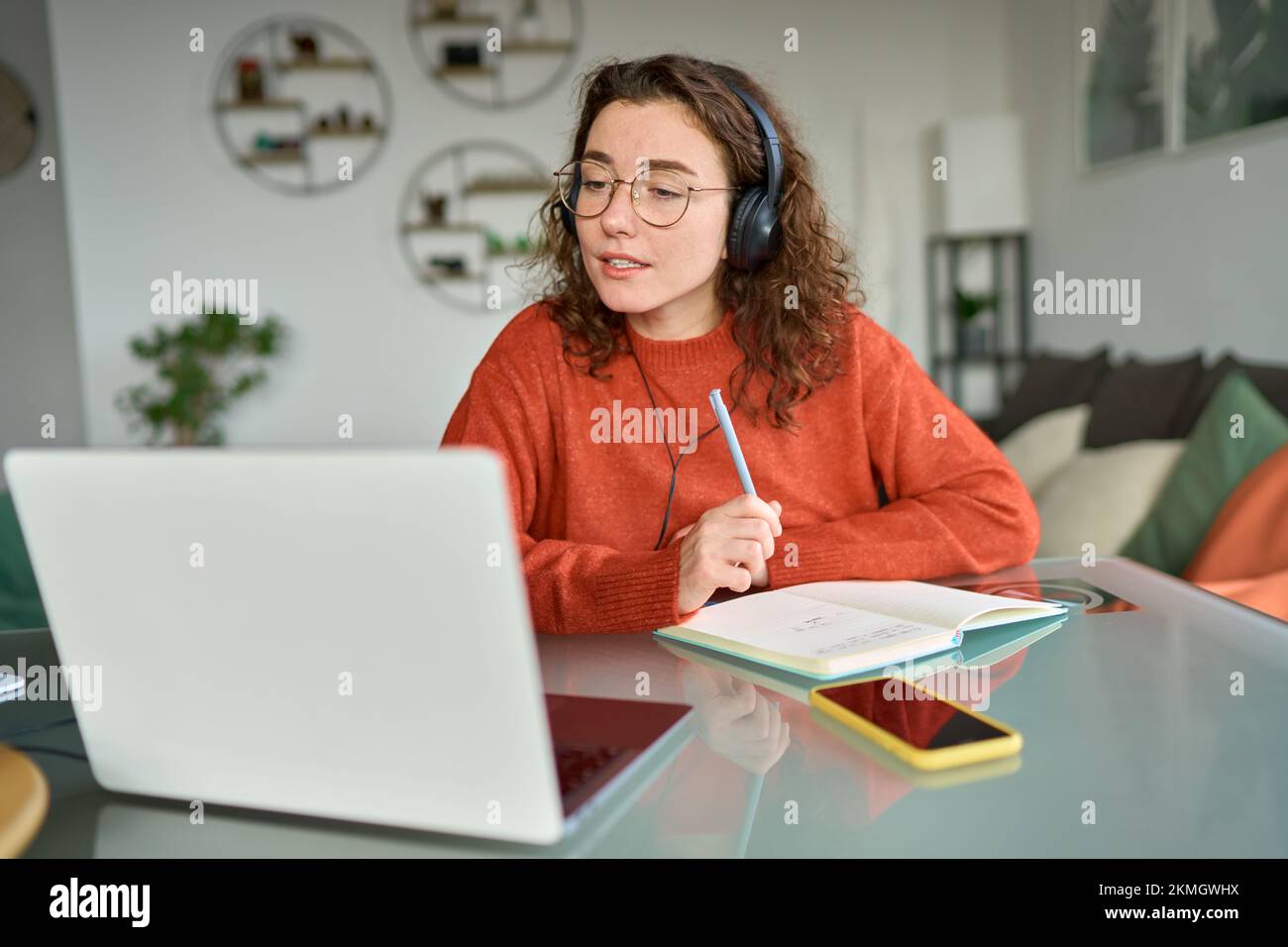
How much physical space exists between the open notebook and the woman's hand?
30mm

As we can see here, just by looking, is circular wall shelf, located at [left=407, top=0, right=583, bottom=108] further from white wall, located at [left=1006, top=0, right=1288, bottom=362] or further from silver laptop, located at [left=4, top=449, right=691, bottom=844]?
silver laptop, located at [left=4, top=449, right=691, bottom=844]

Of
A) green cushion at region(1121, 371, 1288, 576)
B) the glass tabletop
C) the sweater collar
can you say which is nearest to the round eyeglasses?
the sweater collar

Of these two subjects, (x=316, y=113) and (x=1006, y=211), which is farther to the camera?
(x=316, y=113)

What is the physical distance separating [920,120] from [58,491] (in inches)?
181

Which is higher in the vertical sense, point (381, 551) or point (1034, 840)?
point (381, 551)

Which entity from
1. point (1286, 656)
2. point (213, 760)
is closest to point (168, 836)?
point (213, 760)

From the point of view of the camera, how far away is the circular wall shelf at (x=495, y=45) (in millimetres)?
4422

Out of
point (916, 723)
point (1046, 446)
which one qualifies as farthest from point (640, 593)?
point (1046, 446)

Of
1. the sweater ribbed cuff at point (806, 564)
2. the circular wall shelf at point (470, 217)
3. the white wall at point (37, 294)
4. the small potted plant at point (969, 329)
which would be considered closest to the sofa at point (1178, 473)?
the sweater ribbed cuff at point (806, 564)

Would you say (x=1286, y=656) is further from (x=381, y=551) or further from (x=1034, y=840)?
(x=381, y=551)

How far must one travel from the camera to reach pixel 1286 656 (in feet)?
2.85

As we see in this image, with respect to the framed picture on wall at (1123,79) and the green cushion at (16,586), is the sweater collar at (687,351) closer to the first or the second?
the green cushion at (16,586)

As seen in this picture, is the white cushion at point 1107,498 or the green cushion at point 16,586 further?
the white cushion at point 1107,498

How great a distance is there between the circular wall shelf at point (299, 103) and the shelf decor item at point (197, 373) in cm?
64
